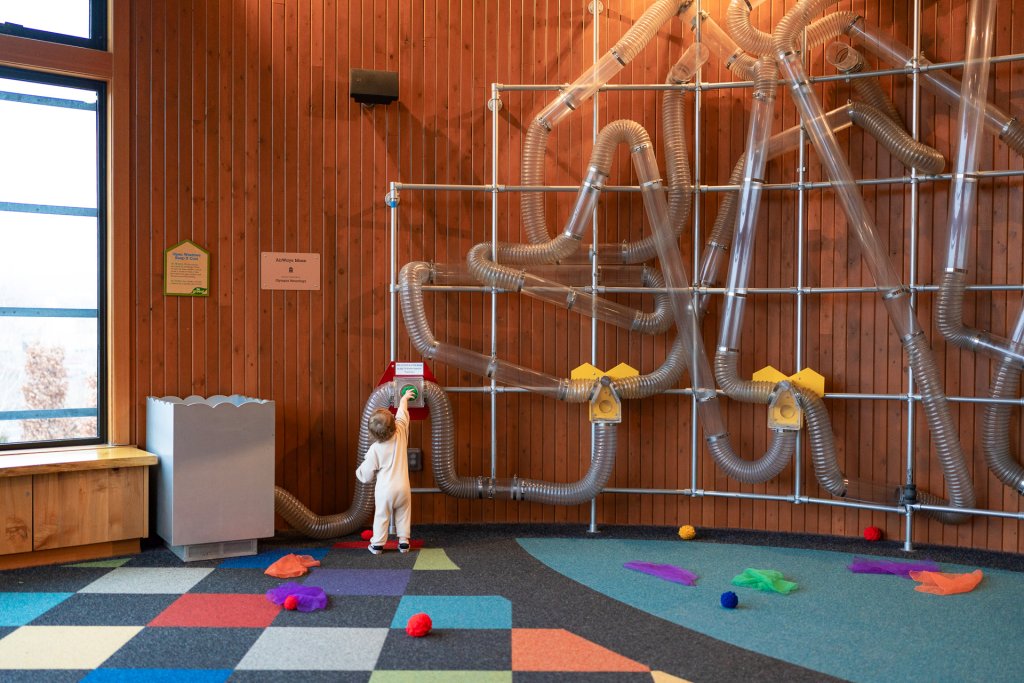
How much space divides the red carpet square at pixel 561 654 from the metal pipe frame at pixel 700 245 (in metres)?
1.93

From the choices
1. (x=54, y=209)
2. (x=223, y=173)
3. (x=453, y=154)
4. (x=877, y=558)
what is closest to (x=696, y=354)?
(x=877, y=558)

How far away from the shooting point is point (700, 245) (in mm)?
5602

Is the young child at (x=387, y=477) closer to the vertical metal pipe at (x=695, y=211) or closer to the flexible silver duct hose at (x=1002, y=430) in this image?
the vertical metal pipe at (x=695, y=211)

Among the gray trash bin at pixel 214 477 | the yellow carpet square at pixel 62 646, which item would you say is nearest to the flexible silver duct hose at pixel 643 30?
the gray trash bin at pixel 214 477

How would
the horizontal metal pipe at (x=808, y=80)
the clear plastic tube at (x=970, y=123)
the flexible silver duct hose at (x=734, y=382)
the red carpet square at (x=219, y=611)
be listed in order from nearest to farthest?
1. the red carpet square at (x=219, y=611)
2. the clear plastic tube at (x=970, y=123)
3. the horizontal metal pipe at (x=808, y=80)
4. the flexible silver duct hose at (x=734, y=382)

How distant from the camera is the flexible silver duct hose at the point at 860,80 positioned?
517cm

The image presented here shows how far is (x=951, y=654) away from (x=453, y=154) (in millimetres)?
4053

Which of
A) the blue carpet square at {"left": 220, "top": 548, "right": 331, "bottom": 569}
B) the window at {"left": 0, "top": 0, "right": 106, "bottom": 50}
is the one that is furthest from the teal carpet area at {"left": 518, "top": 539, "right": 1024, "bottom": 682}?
the window at {"left": 0, "top": 0, "right": 106, "bottom": 50}

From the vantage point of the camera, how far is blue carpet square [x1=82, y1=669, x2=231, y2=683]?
3.07 metres

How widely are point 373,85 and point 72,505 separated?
3.07m

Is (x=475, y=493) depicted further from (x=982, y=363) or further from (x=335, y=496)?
(x=982, y=363)

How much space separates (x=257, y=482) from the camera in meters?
4.78

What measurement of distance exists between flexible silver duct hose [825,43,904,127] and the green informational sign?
4078 millimetres

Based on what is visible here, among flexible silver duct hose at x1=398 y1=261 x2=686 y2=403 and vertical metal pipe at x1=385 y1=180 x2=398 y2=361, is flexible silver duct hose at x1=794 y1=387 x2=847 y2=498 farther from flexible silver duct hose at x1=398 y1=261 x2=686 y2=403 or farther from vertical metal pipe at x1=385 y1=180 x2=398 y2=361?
vertical metal pipe at x1=385 y1=180 x2=398 y2=361
